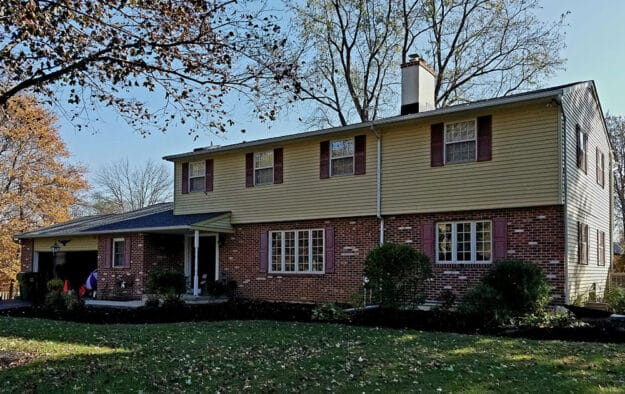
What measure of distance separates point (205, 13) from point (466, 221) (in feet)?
28.7

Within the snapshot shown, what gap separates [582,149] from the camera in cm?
1459

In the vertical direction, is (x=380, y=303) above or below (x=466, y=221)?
below

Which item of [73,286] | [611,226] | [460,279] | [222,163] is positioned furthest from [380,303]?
[73,286]

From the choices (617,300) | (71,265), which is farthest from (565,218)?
(71,265)

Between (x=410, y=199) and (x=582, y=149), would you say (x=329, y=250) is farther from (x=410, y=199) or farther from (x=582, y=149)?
(x=582, y=149)

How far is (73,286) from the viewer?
23469mm

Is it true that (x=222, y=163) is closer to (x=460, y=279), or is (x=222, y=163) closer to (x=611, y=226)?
(x=460, y=279)

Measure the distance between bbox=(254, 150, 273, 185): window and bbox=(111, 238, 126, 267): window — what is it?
→ 537 centimetres

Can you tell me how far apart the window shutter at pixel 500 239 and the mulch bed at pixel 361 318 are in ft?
8.23

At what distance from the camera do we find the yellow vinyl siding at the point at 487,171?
12570 millimetres

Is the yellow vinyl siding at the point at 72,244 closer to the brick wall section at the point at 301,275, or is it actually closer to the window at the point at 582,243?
the brick wall section at the point at 301,275

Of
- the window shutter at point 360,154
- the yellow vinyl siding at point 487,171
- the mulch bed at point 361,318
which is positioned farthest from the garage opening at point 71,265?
the yellow vinyl siding at point 487,171

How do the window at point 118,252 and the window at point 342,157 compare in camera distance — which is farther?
the window at point 118,252

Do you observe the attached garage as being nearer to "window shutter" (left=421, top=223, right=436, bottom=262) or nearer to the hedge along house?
the hedge along house
